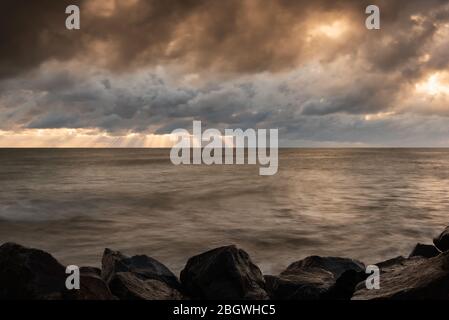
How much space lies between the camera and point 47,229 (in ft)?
65.6

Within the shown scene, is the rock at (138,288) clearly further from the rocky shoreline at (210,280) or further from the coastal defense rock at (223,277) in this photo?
the coastal defense rock at (223,277)

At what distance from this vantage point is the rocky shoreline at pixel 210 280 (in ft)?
21.8

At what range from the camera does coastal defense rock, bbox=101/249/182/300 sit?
7441 millimetres

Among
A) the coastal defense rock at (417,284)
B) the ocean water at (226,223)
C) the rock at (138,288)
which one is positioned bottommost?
the ocean water at (226,223)

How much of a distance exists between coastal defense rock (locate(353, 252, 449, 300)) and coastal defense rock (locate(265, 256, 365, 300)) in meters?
0.48

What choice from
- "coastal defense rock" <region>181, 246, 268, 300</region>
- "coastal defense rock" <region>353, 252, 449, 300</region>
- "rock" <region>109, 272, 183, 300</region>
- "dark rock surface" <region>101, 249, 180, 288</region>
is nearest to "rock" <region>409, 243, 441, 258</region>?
"coastal defense rock" <region>353, 252, 449, 300</region>

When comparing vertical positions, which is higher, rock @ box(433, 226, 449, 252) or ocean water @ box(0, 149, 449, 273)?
rock @ box(433, 226, 449, 252)

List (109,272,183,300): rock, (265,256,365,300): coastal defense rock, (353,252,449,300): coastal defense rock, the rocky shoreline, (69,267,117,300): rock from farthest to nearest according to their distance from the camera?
(265,256,365,300): coastal defense rock
(109,272,183,300): rock
the rocky shoreline
(69,267,117,300): rock
(353,252,449,300): coastal defense rock

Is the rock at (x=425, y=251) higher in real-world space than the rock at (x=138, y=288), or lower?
lower

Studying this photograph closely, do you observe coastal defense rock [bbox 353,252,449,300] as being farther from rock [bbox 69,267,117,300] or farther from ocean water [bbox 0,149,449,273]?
ocean water [bbox 0,149,449,273]

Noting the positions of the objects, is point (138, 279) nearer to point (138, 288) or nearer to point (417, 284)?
point (138, 288)

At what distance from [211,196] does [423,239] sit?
65.7 ft

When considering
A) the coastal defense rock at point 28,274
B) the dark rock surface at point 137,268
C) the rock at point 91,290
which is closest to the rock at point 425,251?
the dark rock surface at point 137,268
